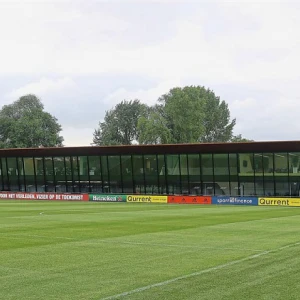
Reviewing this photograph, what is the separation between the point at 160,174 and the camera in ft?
236

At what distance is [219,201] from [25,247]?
44626 millimetres

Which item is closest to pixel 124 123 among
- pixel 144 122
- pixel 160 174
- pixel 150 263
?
pixel 144 122

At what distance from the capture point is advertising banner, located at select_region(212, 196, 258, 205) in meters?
59.4

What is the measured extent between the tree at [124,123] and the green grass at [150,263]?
110510 millimetres

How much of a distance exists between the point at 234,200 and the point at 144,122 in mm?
56159

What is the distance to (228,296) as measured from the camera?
35.3 feet

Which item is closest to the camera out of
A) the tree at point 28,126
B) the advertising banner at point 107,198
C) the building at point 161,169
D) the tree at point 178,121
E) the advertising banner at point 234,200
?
the advertising banner at point 234,200

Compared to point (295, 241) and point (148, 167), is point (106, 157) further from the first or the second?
point (295, 241)

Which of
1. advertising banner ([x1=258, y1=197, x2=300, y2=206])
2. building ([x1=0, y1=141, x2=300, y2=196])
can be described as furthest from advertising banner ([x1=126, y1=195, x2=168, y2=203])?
advertising banner ([x1=258, y1=197, x2=300, y2=206])

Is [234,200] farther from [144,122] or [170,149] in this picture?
[144,122]

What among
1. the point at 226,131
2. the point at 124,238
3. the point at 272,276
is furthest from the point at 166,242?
the point at 226,131

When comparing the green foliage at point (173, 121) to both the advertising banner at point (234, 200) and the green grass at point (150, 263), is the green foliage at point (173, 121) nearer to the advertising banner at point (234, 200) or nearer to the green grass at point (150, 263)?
the advertising banner at point (234, 200)

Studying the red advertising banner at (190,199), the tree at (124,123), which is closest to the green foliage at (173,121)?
the tree at (124,123)

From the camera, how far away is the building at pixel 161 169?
213ft
